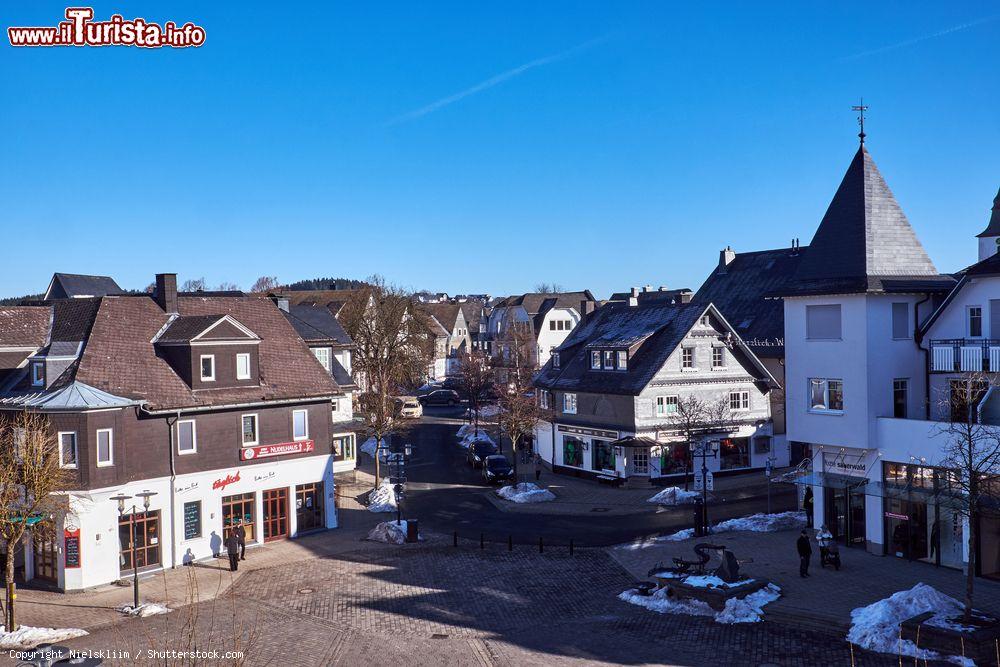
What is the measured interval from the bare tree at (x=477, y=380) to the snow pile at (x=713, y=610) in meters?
38.1

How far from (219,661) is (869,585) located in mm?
17645

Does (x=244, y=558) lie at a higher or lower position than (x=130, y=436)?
lower

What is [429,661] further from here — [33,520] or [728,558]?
[33,520]

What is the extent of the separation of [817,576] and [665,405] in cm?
1884

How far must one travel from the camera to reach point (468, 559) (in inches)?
1171

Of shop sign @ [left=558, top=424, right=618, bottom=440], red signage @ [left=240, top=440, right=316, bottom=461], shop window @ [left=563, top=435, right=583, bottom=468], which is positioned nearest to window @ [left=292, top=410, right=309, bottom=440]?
red signage @ [left=240, top=440, right=316, bottom=461]

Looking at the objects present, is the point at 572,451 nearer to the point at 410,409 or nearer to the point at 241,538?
the point at 241,538

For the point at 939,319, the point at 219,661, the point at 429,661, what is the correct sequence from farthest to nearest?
the point at 939,319, the point at 429,661, the point at 219,661

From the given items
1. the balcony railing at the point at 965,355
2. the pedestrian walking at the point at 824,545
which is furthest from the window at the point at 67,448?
the balcony railing at the point at 965,355

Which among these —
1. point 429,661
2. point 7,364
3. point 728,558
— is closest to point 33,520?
point 7,364

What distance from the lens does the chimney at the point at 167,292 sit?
33719 mm

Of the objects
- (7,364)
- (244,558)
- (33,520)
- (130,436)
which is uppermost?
(7,364)

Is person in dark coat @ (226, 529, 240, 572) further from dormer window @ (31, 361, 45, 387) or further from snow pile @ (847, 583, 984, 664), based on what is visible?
→ snow pile @ (847, 583, 984, 664)

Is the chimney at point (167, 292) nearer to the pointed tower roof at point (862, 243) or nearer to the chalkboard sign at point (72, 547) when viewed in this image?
the chalkboard sign at point (72, 547)
